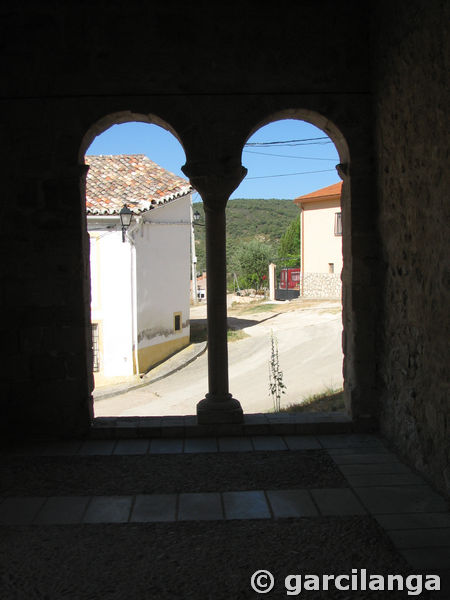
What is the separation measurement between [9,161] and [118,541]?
9.25ft

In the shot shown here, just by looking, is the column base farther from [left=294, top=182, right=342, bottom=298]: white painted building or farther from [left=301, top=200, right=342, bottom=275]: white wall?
[left=301, top=200, right=342, bottom=275]: white wall

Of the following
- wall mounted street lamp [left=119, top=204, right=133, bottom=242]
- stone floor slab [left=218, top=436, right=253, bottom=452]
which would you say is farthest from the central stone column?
wall mounted street lamp [left=119, top=204, right=133, bottom=242]

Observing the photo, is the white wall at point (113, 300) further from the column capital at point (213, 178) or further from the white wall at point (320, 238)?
the white wall at point (320, 238)

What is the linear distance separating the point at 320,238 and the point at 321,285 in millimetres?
2053

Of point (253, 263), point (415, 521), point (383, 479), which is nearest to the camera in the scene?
point (415, 521)

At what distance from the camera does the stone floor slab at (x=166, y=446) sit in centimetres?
386

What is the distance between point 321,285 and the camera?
78.0 feet

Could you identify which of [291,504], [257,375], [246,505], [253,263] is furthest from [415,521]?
[253,263]

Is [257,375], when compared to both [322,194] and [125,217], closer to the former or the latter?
[125,217]

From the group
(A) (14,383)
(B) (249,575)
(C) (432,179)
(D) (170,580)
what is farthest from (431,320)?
(A) (14,383)

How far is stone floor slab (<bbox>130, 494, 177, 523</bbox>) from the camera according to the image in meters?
2.84

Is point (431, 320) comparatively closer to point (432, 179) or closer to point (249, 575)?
point (432, 179)

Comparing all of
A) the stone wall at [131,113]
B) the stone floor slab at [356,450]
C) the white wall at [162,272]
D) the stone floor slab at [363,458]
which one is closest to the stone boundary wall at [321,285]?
the white wall at [162,272]

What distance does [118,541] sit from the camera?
2605 mm
